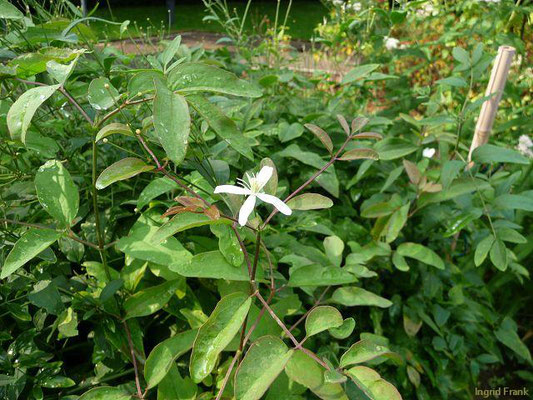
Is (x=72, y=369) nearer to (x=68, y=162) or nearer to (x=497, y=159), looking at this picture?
(x=68, y=162)

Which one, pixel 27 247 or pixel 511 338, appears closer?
pixel 27 247

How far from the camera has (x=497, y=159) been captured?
125 cm

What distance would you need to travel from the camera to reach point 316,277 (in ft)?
2.95

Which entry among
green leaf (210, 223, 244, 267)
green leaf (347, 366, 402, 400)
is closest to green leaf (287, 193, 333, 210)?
green leaf (210, 223, 244, 267)

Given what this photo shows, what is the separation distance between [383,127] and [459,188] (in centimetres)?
40

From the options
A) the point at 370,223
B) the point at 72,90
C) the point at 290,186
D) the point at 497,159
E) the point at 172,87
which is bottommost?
the point at 370,223

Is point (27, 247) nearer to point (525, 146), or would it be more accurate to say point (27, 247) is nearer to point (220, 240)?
point (220, 240)

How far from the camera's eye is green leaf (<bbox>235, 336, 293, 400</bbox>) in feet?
2.04

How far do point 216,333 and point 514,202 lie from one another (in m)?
0.90

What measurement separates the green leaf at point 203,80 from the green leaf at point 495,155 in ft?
2.67

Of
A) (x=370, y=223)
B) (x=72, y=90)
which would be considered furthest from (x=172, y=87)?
(x=370, y=223)

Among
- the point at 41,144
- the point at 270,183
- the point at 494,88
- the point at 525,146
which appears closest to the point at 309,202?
the point at 270,183

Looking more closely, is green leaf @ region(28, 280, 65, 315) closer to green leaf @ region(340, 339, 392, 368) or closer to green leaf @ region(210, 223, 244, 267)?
green leaf @ region(210, 223, 244, 267)

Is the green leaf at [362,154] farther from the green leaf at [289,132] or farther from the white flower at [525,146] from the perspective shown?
the white flower at [525,146]
